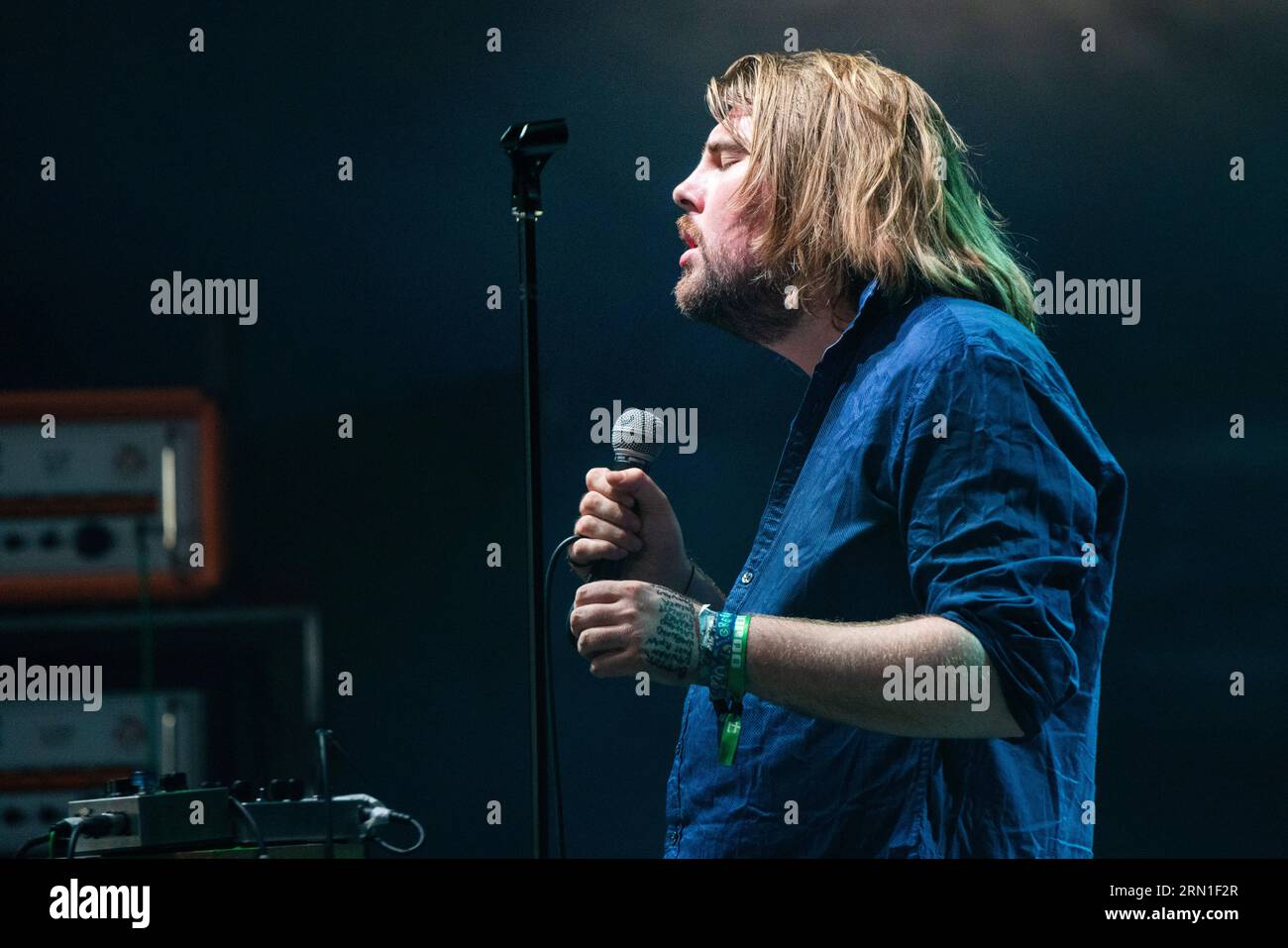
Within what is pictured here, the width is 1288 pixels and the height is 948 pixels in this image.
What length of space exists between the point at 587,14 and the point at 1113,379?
40.8 inches

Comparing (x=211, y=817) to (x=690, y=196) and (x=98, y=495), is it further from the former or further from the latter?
(x=690, y=196)

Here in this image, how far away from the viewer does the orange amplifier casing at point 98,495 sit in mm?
Result: 2027

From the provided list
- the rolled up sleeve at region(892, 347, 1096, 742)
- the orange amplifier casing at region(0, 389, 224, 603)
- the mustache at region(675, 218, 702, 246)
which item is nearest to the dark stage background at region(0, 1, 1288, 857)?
the orange amplifier casing at region(0, 389, 224, 603)

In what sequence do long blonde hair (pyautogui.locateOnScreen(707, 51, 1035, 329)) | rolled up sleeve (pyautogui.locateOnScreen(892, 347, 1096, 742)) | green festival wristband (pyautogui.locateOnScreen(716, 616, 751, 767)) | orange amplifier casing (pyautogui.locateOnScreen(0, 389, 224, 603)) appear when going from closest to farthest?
rolled up sleeve (pyautogui.locateOnScreen(892, 347, 1096, 742)) → green festival wristband (pyautogui.locateOnScreen(716, 616, 751, 767)) → long blonde hair (pyautogui.locateOnScreen(707, 51, 1035, 329)) → orange amplifier casing (pyautogui.locateOnScreen(0, 389, 224, 603))

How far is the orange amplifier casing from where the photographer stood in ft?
6.65

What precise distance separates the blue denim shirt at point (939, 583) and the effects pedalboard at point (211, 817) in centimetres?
54

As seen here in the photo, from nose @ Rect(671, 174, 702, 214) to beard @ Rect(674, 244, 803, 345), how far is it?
6 cm

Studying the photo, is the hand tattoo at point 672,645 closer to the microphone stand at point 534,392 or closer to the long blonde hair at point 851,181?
the microphone stand at point 534,392

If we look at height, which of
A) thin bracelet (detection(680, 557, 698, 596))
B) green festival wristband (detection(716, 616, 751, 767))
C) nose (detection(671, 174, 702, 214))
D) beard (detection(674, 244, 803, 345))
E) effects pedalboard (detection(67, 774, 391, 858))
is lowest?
effects pedalboard (detection(67, 774, 391, 858))

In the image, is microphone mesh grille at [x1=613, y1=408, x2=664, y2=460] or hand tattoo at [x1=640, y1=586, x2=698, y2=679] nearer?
hand tattoo at [x1=640, y1=586, x2=698, y2=679]

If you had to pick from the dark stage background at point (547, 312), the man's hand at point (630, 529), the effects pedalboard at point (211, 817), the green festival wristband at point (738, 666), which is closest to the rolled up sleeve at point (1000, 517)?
the green festival wristband at point (738, 666)

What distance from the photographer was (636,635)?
5.02 feet

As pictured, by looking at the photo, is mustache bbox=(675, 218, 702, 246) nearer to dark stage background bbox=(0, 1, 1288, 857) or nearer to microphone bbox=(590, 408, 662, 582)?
dark stage background bbox=(0, 1, 1288, 857)

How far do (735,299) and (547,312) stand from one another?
0.44m
